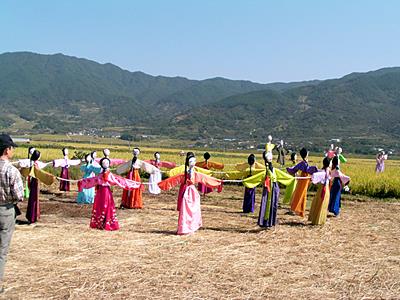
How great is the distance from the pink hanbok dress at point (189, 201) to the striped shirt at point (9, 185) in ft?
16.8

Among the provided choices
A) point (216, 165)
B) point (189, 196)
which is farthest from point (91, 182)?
point (216, 165)

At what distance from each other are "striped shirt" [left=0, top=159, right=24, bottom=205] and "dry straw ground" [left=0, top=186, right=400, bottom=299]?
1424mm

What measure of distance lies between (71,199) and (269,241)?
28.5 feet

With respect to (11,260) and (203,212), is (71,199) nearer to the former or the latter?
(203,212)

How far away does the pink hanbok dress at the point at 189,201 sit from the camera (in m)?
11.7

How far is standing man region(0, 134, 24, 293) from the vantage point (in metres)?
7.00

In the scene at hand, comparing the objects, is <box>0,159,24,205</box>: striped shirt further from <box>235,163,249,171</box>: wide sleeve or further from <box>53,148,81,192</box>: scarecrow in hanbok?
<box>235,163,249,171</box>: wide sleeve

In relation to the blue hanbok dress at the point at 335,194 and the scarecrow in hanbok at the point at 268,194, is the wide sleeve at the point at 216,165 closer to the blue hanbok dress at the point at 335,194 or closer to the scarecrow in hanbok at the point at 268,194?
the blue hanbok dress at the point at 335,194

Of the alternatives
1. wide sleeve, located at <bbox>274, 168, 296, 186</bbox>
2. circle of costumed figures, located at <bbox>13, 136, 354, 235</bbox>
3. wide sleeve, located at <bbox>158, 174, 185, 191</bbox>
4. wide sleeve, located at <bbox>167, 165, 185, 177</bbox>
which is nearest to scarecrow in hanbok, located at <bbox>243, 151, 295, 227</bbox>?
circle of costumed figures, located at <bbox>13, 136, 354, 235</bbox>

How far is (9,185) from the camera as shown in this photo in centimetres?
700

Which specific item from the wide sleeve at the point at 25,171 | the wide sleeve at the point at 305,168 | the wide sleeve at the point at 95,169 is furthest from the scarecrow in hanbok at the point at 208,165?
the wide sleeve at the point at 25,171

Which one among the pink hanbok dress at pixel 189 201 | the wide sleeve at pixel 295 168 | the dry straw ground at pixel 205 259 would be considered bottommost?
the dry straw ground at pixel 205 259

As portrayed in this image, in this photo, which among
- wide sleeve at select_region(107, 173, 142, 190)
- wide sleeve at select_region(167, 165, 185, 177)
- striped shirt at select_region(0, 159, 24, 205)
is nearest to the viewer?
striped shirt at select_region(0, 159, 24, 205)

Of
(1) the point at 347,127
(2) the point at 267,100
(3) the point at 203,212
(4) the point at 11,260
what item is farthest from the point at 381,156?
(2) the point at 267,100
